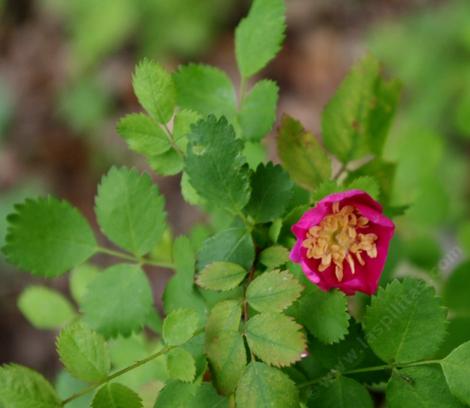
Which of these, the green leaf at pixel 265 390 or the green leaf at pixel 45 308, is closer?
the green leaf at pixel 265 390

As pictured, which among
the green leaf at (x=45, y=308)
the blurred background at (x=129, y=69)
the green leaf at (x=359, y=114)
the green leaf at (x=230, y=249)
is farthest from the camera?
the blurred background at (x=129, y=69)

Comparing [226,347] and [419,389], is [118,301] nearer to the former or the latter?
[226,347]

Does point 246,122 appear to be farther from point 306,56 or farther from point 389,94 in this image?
point 306,56

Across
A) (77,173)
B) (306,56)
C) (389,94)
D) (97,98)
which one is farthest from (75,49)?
(389,94)

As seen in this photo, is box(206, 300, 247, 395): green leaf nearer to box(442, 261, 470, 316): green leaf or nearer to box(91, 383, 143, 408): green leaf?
box(91, 383, 143, 408): green leaf

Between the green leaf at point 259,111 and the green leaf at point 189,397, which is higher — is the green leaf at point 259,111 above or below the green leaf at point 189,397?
above

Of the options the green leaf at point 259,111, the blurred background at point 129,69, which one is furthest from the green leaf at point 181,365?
the blurred background at point 129,69

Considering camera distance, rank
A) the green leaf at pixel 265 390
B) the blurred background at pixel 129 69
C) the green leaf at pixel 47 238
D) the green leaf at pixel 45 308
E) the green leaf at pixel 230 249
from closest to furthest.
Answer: the green leaf at pixel 265 390 → the green leaf at pixel 230 249 → the green leaf at pixel 47 238 → the green leaf at pixel 45 308 → the blurred background at pixel 129 69

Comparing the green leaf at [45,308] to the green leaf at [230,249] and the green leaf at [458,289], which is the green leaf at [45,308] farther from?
the green leaf at [458,289]
